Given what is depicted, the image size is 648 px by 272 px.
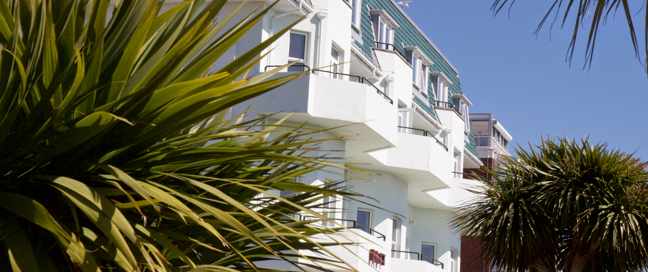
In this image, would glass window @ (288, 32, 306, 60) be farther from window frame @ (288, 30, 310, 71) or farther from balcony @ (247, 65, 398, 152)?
balcony @ (247, 65, 398, 152)

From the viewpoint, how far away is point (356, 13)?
32.6 m

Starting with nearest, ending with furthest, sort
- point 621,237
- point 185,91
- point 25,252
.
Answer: point 25,252, point 185,91, point 621,237

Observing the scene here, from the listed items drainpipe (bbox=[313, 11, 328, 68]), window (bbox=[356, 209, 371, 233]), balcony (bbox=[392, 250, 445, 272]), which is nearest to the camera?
drainpipe (bbox=[313, 11, 328, 68])

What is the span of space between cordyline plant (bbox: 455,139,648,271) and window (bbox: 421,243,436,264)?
15.8m

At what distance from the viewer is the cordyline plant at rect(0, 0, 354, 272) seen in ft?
16.8

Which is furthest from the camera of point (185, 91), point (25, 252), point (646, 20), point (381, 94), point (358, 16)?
point (358, 16)

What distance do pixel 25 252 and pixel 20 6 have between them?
1.12m

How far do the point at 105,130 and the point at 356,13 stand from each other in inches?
1078

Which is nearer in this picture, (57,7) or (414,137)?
(57,7)

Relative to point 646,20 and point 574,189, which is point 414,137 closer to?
point 574,189

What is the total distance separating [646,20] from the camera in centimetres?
372

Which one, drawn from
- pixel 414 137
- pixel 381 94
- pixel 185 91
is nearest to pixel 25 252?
pixel 185 91

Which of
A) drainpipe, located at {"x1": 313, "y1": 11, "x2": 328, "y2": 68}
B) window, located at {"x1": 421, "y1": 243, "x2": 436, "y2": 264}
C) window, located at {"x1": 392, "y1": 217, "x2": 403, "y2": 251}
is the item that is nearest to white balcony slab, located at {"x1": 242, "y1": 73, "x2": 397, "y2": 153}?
drainpipe, located at {"x1": 313, "y1": 11, "x2": 328, "y2": 68}

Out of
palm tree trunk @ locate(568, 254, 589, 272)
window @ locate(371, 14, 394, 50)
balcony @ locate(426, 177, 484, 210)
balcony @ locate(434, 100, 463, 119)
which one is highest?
window @ locate(371, 14, 394, 50)
